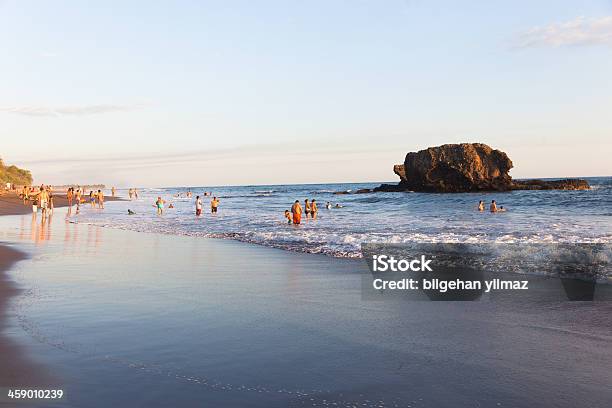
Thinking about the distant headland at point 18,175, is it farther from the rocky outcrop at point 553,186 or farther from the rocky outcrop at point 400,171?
the rocky outcrop at point 553,186

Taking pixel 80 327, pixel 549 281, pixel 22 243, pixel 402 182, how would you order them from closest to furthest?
pixel 80 327, pixel 549 281, pixel 22 243, pixel 402 182

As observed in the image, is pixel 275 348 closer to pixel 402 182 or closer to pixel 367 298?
pixel 367 298

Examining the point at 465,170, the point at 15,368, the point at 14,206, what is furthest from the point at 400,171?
the point at 15,368

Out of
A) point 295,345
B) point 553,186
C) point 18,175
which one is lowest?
point 295,345

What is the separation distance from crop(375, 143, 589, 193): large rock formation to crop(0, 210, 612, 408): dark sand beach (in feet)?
269

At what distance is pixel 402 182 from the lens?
10206 cm

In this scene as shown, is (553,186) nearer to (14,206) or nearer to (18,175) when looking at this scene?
(14,206)

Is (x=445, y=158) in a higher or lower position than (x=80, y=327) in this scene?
higher

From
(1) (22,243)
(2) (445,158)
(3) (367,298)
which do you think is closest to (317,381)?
(3) (367,298)

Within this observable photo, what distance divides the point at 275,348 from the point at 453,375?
210cm

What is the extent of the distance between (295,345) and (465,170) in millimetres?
86492

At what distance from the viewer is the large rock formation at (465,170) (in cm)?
8831

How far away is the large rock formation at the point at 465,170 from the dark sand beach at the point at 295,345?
8187cm

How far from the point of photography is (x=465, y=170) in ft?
289
